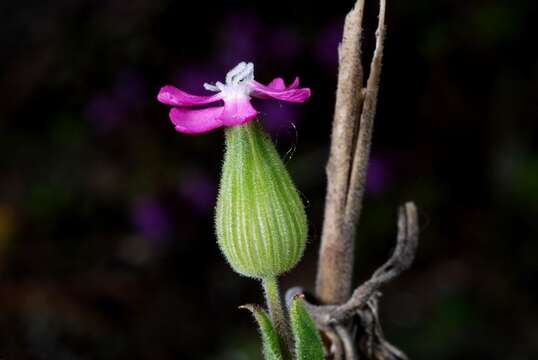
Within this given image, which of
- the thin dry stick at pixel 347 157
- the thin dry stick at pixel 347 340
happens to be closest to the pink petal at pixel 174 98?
the thin dry stick at pixel 347 157

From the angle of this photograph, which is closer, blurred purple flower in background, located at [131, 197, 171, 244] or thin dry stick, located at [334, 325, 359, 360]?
thin dry stick, located at [334, 325, 359, 360]

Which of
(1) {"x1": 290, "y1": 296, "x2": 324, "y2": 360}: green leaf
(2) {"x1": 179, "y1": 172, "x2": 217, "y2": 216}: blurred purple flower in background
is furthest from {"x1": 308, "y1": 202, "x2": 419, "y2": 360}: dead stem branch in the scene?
(2) {"x1": 179, "y1": 172, "x2": 217, "y2": 216}: blurred purple flower in background

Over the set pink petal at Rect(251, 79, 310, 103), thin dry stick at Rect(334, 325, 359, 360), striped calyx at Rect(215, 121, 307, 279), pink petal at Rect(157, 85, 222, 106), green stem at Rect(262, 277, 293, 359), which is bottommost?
thin dry stick at Rect(334, 325, 359, 360)

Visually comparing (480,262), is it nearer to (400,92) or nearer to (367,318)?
(400,92)

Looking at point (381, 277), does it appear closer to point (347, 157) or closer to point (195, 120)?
point (347, 157)

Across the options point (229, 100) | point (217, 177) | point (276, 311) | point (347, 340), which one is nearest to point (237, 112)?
point (229, 100)

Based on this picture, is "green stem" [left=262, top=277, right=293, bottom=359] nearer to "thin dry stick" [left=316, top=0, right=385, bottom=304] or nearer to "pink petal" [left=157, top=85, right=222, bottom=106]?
"thin dry stick" [left=316, top=0, right=385, bottom=304]
